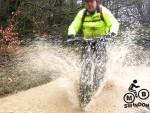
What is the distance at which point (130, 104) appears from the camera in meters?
9.37

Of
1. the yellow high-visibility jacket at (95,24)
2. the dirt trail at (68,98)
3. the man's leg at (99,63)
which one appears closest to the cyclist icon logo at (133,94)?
the dirt trail at (68,98)

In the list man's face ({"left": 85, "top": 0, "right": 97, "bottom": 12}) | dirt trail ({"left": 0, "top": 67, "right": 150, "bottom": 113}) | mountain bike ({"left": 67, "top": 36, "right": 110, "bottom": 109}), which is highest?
man's face ({"left": 85, "top": 0, "right": 97, "bottom": 12})

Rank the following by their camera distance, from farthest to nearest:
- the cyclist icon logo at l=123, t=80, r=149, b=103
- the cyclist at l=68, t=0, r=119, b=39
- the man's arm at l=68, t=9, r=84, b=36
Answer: the cyclist icon logo at l=123, t=80, r=149, b=103 < the man's arm at l=68, t=9, r=84, b=36 < the cyclist at l=68, t=0, r=119, b=39

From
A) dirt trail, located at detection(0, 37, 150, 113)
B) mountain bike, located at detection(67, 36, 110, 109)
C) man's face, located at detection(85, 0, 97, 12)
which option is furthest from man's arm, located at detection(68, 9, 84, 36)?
dirt trail, located at detection(0, 37, 150, 113)

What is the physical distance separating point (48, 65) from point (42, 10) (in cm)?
420

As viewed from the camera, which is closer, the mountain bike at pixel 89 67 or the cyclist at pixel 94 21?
the mountain bike at pixel 89 67

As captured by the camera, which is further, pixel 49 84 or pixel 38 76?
pixel 38 76

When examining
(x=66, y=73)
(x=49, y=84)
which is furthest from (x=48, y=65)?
(x=49, y=84)

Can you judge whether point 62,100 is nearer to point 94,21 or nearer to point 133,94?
point 133,94

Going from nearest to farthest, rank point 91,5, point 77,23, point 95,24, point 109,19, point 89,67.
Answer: point 89,67, point 91,5, point 109,19, point 77,23, point 95,24

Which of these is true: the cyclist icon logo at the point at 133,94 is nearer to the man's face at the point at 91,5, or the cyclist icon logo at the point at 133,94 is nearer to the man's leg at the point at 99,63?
the man's leg at the point at 99,63

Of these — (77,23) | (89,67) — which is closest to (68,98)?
(89,67)

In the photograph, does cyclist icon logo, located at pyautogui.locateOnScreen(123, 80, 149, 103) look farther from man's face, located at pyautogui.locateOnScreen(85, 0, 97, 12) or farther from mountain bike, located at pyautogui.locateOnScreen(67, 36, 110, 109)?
man's face, located at pyautogui.locateOnScreen(85, 0, 97, 12)

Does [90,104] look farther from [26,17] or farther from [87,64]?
[26,17]
